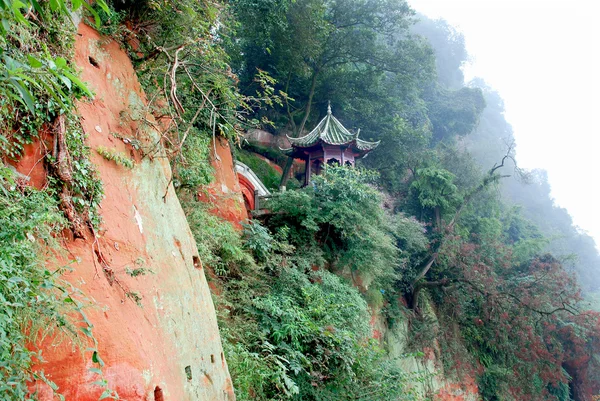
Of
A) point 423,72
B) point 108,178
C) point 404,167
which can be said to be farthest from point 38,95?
point 423,72

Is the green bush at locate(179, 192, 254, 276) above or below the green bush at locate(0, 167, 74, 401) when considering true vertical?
above

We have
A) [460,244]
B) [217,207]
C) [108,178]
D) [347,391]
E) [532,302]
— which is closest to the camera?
[108,178]

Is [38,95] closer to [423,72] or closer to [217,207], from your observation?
[217,207]

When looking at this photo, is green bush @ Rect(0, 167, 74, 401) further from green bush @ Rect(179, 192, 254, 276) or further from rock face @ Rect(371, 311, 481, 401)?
rock face @ Rect(371, 311, 481, 401)

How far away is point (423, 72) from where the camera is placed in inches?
667

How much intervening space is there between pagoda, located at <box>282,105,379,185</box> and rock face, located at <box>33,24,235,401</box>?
7.92m

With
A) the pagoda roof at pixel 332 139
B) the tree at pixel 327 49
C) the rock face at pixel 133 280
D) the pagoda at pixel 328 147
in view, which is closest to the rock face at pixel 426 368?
the pagoda at pixel 328 147

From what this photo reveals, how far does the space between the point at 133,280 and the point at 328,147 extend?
9.39 m

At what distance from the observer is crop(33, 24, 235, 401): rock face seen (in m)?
2.51

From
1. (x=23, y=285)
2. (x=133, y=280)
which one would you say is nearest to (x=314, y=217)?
(x=133, y=280)

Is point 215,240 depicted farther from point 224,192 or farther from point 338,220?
point 338,220

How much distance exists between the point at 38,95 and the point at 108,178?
0.80m

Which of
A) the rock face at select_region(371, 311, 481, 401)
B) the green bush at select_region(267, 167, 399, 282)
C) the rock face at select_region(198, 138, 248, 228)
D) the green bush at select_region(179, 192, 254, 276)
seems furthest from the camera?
the rock face at select_region(371, 311, 481, 401)

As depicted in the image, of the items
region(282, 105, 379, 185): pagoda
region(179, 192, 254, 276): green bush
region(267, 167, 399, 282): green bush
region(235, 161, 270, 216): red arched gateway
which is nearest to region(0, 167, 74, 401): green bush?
region(179, 192, 254, 276): green bush
